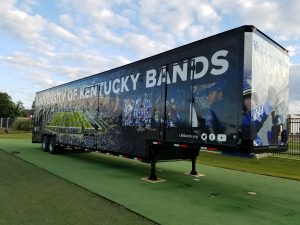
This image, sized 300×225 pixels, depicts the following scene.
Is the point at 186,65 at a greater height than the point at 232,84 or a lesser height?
greater

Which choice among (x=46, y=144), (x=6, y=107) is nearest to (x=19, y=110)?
(x=6, y=107)

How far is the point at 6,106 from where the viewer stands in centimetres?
7881

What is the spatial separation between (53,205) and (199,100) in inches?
157

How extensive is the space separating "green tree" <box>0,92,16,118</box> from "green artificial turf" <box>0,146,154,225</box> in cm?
7520

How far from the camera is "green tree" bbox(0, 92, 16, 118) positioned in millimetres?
78438

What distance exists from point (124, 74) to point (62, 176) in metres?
3.86

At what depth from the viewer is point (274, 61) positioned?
25.7 ft

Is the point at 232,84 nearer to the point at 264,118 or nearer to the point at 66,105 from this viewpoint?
the point at 264,118

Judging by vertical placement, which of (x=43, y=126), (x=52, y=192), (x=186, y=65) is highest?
(x=186, y=65)

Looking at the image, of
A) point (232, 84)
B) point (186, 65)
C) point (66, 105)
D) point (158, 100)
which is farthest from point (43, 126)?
point (232, 84)

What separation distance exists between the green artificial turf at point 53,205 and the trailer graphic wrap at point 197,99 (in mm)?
2571

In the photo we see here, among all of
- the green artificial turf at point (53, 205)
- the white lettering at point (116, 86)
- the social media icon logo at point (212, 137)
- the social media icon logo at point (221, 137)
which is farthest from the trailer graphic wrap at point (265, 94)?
the white lettering at point (116, 86)

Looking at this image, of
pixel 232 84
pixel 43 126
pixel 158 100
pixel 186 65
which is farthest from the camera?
pixel 43 126

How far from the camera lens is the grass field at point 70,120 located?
45.2ft
